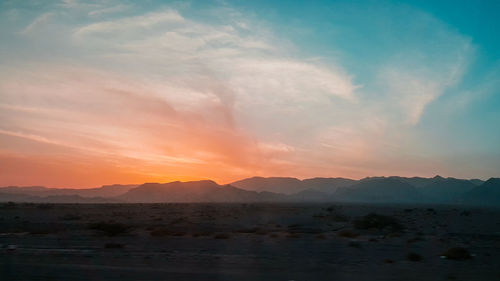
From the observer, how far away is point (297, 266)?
747 inches

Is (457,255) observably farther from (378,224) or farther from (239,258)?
(378,224)

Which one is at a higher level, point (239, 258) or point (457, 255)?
point (457, 255)

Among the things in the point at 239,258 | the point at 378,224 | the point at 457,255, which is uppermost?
the point at 378,224

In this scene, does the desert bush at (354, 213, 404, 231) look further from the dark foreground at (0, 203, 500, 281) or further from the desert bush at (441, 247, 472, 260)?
the desert bush at (441, 247, 472, 260)

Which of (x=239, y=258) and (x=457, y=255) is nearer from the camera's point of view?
(x=239, y=258)

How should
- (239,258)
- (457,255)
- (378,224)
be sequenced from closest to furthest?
(239,258) < (457,255) < (378,224)

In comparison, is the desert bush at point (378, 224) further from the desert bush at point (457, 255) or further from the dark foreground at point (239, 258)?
the desert bush at point (457, 255)

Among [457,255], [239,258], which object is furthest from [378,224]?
[239,258]

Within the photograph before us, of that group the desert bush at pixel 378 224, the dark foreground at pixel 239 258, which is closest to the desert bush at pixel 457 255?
the dark foreground at pixel 239 258

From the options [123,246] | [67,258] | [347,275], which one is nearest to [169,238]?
[123,246]

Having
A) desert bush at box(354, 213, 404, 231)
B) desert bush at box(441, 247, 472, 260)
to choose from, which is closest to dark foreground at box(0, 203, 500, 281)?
desert bush at box(441, 247, 472, 260)

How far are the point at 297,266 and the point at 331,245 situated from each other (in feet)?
28.4

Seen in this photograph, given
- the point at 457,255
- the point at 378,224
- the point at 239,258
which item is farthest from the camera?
the point at 378,224

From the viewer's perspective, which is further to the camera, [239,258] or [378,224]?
[378,224]
